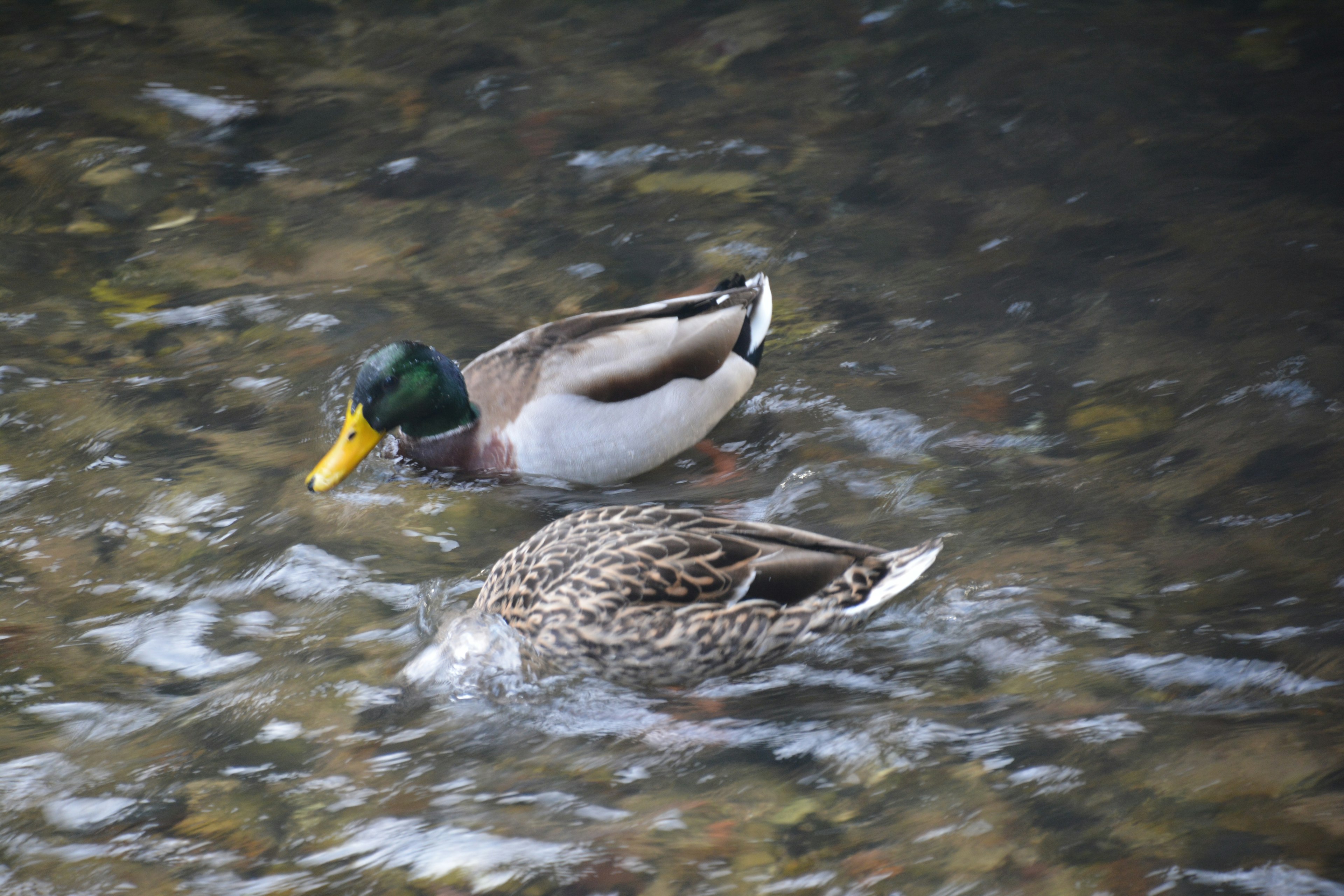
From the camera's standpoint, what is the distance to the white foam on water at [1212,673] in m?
3.60

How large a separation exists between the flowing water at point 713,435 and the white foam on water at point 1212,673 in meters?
0.03

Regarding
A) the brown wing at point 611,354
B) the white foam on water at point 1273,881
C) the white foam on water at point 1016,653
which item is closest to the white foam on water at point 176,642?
the brown wing at point 611,354

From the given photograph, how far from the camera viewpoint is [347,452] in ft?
18.2

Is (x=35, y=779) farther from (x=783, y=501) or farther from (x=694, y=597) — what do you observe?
(x=783, y=501)

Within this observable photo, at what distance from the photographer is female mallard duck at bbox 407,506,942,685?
13.8 feet

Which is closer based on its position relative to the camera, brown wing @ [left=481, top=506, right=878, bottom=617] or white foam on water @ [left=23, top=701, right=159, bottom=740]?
white foam on water @ [left=23, top=701, right=159, bottom=740]

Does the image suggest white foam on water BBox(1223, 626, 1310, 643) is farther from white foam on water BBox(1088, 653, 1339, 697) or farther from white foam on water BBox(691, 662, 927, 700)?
white foam on water BBox(691, 662, 927, 700)

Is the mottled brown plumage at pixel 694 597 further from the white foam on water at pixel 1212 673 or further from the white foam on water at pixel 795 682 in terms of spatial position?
the white foam on water at pixel 1212 673

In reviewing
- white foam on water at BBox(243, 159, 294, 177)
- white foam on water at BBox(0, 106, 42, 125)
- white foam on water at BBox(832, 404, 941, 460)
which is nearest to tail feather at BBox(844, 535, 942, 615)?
white foam on water at BBox(832, 404, 941, 460)

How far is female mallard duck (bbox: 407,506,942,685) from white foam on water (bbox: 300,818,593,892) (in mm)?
805

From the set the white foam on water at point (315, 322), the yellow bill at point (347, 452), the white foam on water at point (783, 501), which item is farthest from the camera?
the white foam on water at point (315, 322)

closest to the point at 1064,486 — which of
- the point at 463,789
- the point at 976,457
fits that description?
the point at 976,457

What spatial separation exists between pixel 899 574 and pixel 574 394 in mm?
2161

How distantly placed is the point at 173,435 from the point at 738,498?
2.71 meters
